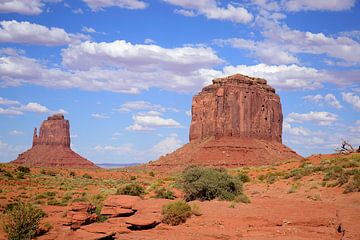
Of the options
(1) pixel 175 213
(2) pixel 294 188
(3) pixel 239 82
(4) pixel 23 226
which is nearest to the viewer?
(4) pixel 23 226

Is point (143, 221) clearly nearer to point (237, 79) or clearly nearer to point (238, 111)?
point (238, 111)

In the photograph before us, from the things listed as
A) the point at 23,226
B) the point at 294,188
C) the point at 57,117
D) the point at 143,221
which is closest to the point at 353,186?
the point at 294,188

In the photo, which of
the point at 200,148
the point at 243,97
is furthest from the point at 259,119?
the point at 200,148

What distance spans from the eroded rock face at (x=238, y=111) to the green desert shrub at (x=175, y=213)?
81.6 metres

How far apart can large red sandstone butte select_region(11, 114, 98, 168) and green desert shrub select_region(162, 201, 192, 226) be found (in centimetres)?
11514

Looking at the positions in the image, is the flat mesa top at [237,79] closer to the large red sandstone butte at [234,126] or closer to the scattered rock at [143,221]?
the large red sandstone butte at [234,126]

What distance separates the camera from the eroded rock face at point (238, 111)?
98625 millimetres

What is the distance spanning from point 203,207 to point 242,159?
65.2 meters

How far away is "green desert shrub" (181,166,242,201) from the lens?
21.9 metres

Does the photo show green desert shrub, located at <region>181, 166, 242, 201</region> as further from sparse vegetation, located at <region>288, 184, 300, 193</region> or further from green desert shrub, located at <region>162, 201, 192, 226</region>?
green desert shrub, located at <region>162, 201, 192, 226</region>

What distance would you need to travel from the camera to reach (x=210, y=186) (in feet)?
71.9

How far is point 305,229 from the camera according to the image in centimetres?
1437

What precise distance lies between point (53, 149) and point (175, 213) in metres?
134

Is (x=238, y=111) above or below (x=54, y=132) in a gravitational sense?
above
